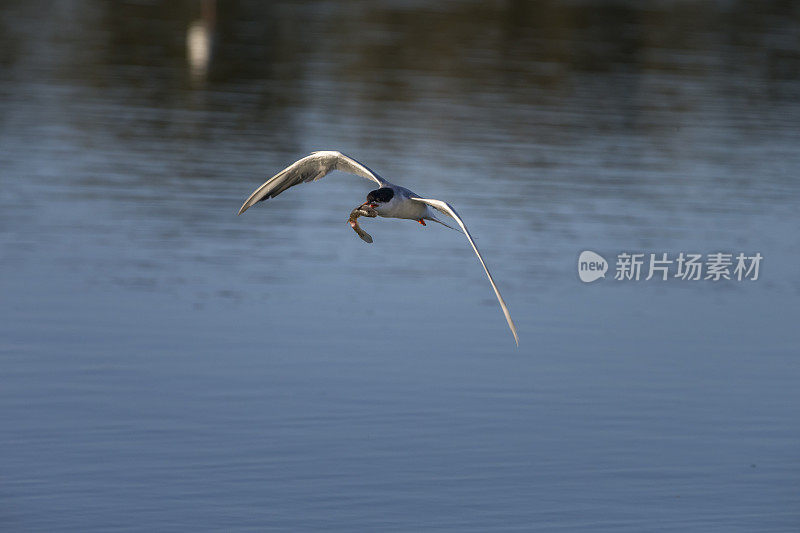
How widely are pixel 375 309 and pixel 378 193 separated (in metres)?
11.6

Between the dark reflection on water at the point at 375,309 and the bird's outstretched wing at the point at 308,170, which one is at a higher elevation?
the bird's outstretched wing at the point at 308,170

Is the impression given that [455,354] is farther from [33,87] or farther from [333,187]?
[33,87]

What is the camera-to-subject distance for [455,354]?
1966 cm

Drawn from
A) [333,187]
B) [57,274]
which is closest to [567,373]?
[57,274]

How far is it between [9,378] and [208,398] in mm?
2608

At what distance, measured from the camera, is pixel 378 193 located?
991 centimetres
